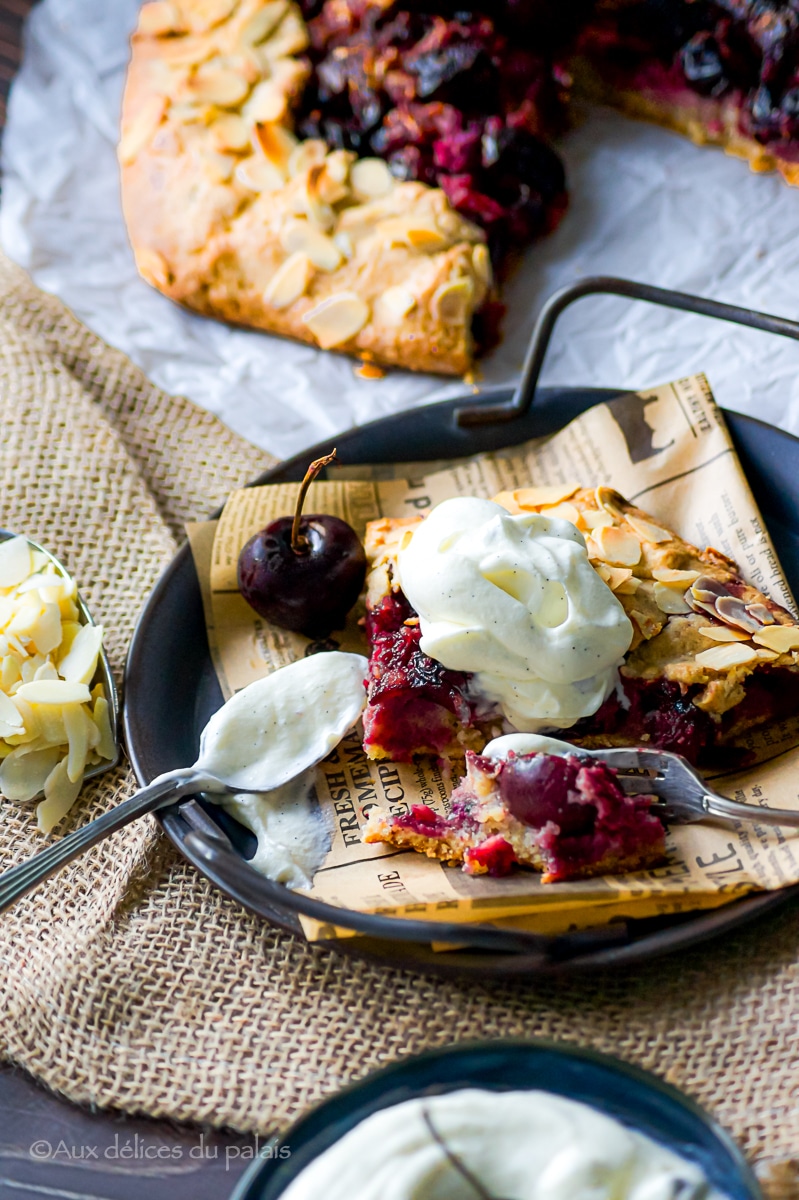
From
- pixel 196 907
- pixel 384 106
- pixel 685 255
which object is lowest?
pixel 196 907

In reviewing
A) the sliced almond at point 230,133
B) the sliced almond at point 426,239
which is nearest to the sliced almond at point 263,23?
the sliced almond at point 230,133

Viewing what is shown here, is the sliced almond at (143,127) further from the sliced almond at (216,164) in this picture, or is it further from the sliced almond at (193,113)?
the sliced almond at (216,164)

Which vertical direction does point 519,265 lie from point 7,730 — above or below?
above

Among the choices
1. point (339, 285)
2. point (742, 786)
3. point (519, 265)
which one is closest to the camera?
point (742, 786)

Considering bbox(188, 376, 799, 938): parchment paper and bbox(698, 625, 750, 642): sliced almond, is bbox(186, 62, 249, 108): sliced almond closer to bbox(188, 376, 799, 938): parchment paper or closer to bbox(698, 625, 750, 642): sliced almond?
bbox(188, 376, 799, 938): parchment paper

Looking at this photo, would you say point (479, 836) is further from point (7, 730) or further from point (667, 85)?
point (667, 85)

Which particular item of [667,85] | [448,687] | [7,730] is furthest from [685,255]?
[7,730]
